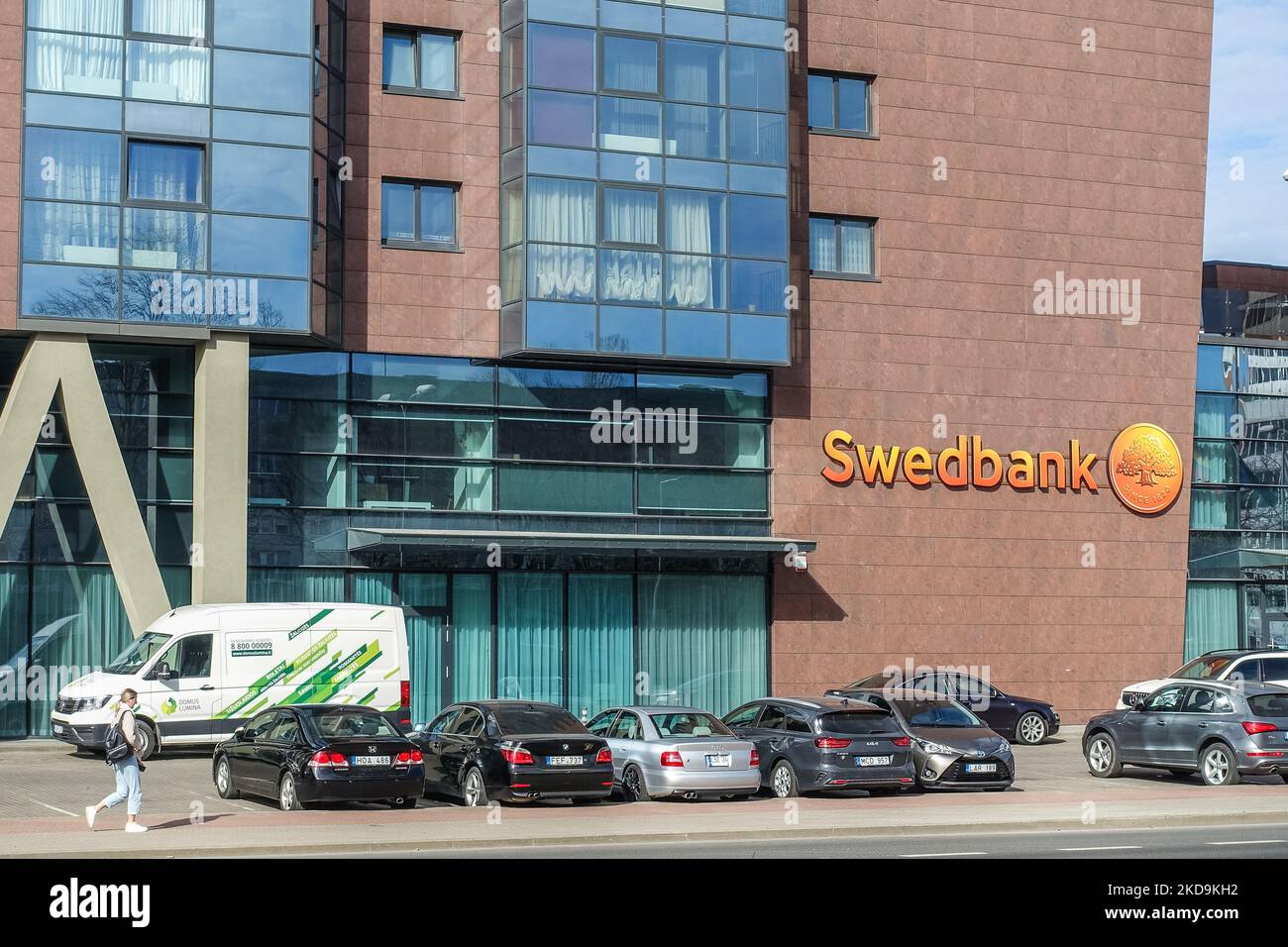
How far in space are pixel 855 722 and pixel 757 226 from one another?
14361 mm

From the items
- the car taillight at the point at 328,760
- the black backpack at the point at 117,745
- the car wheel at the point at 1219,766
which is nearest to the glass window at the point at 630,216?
the car wheel at the point at 1219,766

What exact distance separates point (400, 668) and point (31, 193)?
35.6 feet

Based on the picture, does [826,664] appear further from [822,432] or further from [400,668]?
[400,668]

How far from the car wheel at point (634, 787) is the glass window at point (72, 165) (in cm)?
1490

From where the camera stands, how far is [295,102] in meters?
31.6

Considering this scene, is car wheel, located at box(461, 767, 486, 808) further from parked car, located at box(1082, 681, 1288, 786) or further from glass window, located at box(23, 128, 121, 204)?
glass window, located at box(23, 128, 121, 204)

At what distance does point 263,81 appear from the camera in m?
31.4

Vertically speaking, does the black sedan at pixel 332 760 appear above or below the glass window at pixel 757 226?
below

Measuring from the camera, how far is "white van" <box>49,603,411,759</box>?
28.3 m

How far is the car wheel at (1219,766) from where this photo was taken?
2483cm

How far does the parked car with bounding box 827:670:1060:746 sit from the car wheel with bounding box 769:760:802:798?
9.93 metres

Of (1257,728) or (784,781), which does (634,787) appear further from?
(1257,728)

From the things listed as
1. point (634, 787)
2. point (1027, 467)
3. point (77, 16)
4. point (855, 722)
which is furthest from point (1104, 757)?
point (77, 16)

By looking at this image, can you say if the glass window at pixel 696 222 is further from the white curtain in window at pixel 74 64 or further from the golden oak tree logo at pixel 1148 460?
the golden oak tree logo at pixel 1148 460
